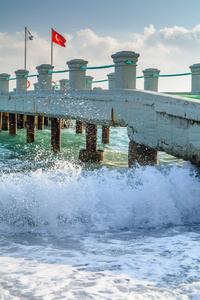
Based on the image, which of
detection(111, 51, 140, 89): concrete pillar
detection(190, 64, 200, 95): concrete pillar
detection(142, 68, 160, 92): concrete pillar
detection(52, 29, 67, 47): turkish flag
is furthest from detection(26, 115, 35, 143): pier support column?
detection(111, 51, 140, 89): concrete pillar

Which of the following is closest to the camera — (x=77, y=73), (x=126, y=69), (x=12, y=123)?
Answer: (x=126, y=69)

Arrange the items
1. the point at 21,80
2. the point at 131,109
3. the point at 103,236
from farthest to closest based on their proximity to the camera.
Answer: the point at 21,80, the point at 131,109, the point at 103,236

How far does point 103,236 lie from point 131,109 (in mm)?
4082

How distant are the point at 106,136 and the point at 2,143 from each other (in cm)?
497

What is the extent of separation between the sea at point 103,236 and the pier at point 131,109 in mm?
650

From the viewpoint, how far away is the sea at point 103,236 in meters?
3.88

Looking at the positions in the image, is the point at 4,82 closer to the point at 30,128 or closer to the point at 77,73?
the point at 30,128

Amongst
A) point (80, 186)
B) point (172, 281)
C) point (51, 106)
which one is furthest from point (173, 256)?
point (51, 106)

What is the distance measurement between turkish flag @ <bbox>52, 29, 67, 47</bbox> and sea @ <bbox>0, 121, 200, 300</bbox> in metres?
11.0

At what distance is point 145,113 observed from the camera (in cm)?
871

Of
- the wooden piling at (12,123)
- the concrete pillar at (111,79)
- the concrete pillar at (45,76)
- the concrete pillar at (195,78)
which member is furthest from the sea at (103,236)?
the wooden piling at (12,123)

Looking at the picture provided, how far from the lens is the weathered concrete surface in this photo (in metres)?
7.49

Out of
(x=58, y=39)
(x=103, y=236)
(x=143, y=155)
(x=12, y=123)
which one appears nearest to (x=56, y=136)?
(x=58, y=39)

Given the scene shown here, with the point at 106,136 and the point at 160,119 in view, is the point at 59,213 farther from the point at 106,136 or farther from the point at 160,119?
the point at 106,136
